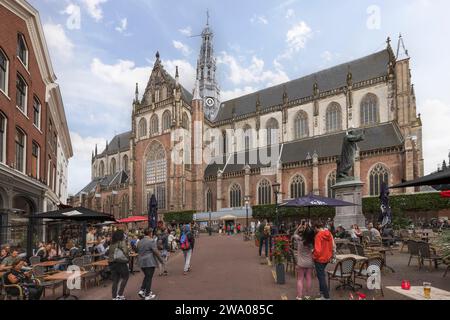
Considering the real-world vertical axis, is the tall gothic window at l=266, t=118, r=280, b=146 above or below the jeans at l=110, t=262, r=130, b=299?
above

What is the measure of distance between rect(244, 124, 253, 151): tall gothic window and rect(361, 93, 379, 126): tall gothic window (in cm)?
1593

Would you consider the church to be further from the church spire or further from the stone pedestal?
the stone pedestal

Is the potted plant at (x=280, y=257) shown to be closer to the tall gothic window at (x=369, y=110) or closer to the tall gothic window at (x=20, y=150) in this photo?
the tall gothic window at (x=20, y=150)

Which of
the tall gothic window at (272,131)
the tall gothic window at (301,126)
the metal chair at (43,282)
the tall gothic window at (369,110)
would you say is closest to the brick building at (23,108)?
the metal chair at (43,282)

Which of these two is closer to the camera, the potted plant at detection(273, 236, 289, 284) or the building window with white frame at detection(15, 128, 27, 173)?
the potted plant at detection(273, 236, 289, 284)

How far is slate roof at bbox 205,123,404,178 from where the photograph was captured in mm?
36291

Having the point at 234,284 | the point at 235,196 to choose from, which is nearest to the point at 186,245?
the point at 234,284

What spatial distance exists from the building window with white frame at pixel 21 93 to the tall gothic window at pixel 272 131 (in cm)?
3577

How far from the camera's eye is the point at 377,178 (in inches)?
1367

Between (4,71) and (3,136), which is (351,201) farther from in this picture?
(4,71)

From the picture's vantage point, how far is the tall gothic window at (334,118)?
43219 mm

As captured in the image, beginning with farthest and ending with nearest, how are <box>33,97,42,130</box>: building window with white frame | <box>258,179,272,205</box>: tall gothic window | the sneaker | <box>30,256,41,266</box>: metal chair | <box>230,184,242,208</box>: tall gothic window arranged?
<box>230,184,242,208</box>: tall gothic window
<box>258,179,272,205</box>: tall gothic window
<box>33,97,42,130</box>: building window with white frame
<box>30,256,41,266</box>: metal chair
the sneaker

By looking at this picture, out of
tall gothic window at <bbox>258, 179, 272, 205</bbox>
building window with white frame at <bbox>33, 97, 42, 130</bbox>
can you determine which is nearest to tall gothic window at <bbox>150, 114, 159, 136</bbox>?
tall gothic window at <bbox>258, 179, 272, 205</bbox>
